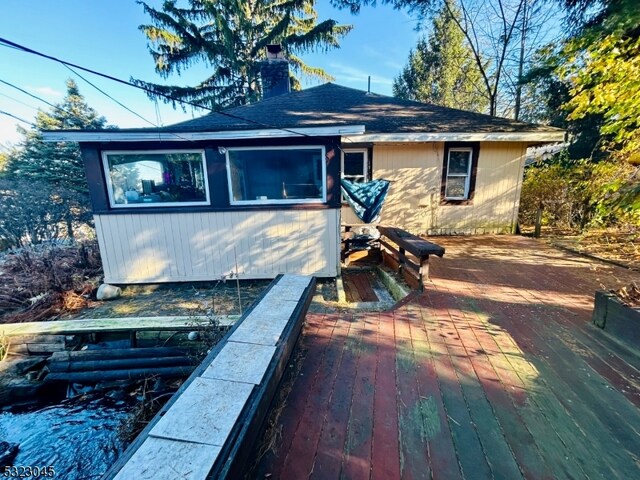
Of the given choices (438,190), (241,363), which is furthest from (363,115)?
(241,363)

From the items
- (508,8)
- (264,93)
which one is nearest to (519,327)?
(264,93)

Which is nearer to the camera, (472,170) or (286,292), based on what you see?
(286,292)

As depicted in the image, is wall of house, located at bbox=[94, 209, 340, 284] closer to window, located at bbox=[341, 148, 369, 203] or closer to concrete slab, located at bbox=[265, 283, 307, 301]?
concrete slab, located at bbox=[265, 283, 307, 301]

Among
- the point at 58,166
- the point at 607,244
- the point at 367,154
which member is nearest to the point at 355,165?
the point at 367,154

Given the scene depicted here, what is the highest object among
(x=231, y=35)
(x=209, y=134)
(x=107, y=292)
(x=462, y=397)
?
(x=231, y=35)

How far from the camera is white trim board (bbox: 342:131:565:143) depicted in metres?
5.80

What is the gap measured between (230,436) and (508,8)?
15152 mm

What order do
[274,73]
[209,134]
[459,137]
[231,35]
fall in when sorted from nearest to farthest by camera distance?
[209,134] → [459,137] → [274,73] → [231,35]

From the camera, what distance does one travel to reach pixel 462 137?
5.89 meters

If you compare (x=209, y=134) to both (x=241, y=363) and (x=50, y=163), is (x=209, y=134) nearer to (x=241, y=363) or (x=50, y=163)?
(x=241, y=363)

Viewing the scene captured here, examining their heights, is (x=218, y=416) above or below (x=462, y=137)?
below

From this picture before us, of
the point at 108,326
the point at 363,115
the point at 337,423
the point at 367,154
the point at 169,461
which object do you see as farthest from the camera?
the point at 363,115

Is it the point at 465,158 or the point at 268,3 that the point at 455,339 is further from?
the point at 268,3

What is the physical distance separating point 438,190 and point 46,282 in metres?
8.29
